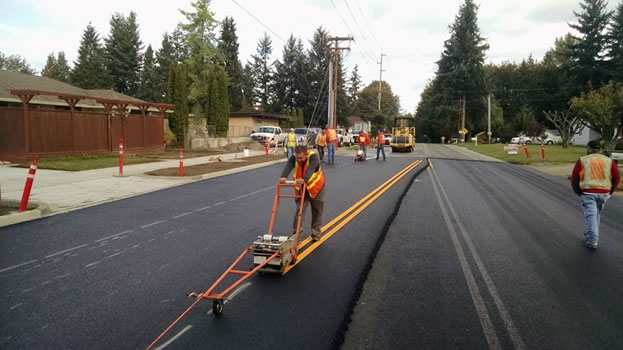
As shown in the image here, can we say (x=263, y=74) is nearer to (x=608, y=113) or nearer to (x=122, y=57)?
(x=122, y=57)

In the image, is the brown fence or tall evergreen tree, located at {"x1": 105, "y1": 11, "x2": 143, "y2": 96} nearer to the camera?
the brown fence

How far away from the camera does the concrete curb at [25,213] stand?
8.46m

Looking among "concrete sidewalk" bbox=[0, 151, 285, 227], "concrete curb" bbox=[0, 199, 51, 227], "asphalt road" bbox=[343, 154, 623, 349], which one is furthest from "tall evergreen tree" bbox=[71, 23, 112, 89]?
"asphalt road" bbox=[343, 154, 623, 349]

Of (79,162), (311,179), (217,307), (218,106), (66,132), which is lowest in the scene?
(217,307)

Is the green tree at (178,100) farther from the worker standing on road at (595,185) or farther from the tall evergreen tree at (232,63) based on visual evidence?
the tall evergreen tree at (232,63)

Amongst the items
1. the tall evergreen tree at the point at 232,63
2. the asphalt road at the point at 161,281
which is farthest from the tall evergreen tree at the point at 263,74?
the asphalt road at the point at 161,281

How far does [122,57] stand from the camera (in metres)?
68.7

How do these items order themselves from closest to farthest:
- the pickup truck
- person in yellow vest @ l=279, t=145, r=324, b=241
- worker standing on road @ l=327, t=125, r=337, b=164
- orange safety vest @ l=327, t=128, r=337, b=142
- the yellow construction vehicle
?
person in yellow vest @ l=279, t=145, r=324, b=241
worker standing on road @ l=327, t=125, r=337, b=164
orange safety vest @ l=327, t=128, r=337, b=142
the yellow construction vehicle
the pickup truck

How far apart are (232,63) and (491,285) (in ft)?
222

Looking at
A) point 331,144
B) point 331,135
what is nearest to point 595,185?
point 331,144

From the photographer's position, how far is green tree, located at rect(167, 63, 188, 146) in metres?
31.3

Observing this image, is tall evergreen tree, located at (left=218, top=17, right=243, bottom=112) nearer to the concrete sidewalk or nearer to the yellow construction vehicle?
the yellow construction vehicle

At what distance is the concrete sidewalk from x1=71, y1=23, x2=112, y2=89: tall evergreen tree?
1932 inches

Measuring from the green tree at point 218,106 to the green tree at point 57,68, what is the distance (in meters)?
47.6
